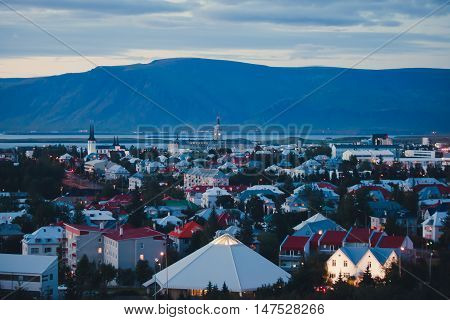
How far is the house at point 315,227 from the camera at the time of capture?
38.0 ft

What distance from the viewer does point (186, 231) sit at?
11977 mm

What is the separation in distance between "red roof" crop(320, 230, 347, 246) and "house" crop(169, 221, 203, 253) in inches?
66.4

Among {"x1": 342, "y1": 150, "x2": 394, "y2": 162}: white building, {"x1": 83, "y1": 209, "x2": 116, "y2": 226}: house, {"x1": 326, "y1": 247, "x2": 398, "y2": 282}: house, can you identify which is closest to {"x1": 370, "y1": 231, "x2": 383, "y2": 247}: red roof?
{"x1": 326, "y1": 247, "x2": 398, "y2": 282}: house

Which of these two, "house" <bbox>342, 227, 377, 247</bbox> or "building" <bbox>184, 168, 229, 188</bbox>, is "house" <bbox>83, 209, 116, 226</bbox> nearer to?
"house" <bbox>342, 227, 377, 247</bbox>

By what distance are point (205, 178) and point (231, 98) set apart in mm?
50598

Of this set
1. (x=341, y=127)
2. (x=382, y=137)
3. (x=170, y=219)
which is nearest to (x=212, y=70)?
(x=341, y=127)

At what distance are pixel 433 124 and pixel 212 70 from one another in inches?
1078

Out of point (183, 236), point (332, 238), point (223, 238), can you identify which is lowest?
point (183, 236)

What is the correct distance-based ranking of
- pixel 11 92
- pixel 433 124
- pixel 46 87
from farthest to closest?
pixel 46 87
pixel 11 92
pixel 433 124

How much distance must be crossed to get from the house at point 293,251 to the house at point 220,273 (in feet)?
3.64

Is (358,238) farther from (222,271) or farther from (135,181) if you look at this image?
(135,181)

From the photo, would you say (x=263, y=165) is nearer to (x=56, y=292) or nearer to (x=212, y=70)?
(x=56, y=292)

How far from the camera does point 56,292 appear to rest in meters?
7.86

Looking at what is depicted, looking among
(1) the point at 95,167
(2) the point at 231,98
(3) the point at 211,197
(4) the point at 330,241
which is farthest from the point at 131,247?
(2) the point at 231,98
